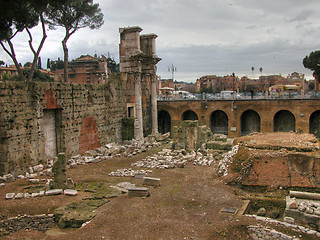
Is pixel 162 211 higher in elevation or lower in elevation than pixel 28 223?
higher

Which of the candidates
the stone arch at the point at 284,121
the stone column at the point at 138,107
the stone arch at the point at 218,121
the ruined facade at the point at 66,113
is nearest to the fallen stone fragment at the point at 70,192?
the ruined facade at the point at 66,113

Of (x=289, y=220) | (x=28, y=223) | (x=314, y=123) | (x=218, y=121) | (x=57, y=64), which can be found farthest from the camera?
(x=57, y=64)

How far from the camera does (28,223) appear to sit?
33.0 feet

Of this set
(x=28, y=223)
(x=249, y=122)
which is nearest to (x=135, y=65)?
(x=249, y=122)

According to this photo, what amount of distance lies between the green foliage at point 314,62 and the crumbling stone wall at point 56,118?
81.2 feet

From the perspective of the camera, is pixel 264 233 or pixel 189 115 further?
pixel 189 115

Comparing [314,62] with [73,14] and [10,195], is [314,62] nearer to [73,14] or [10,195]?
[73,14]

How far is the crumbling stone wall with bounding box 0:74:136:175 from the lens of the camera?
14531 millimetres

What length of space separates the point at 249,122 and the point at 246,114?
2.74ft

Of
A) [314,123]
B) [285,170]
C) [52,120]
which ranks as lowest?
Answer: [285,170]

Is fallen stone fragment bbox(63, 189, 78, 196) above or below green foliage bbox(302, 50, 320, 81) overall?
below

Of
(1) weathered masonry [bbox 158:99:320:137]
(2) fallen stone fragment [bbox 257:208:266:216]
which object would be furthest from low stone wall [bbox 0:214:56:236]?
(1) weathered masonry [bbox 158:99:320:137]

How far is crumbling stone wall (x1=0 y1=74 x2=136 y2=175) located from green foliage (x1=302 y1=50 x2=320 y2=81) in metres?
24.7

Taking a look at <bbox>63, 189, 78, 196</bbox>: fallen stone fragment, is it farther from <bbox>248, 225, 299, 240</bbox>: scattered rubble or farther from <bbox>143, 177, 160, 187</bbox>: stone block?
<bbox>248, 225, 299, 240</bbox>: scattered rubble
